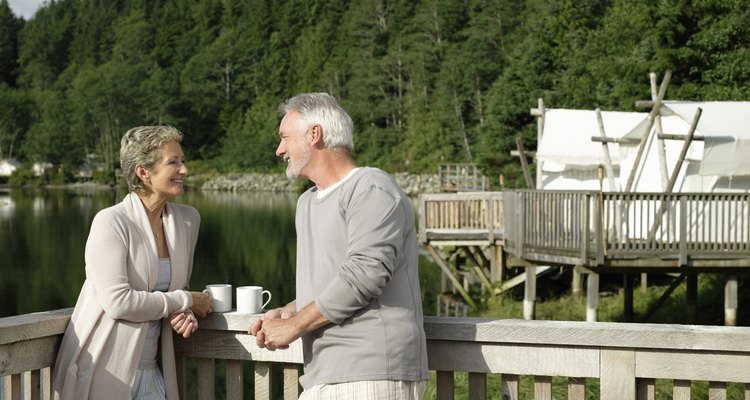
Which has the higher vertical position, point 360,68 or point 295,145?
point 360,68

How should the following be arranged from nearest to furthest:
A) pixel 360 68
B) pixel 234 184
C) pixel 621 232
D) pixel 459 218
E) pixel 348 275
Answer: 1. pixel 348 275
2. pixel 621 232
3. pixel 459 218
4. pixel 360 68
5. pixel 234 184

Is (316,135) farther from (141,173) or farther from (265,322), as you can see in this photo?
(141,173)

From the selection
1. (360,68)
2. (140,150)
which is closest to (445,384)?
(140,150)

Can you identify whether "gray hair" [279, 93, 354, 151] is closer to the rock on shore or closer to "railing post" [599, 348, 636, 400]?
"railing post" [599, 348, 636, 400]

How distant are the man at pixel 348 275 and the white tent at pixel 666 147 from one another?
45.4ft

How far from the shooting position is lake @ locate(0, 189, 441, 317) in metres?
25.5

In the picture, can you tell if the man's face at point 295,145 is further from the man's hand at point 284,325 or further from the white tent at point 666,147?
the white tent at point 666,147

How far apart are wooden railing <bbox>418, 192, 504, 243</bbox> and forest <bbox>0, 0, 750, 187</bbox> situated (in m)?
9.13

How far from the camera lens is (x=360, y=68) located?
92000 millimetres

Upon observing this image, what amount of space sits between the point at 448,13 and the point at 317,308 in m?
82.4

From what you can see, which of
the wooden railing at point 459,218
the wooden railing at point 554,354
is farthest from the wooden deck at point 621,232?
the wooden railing at point 554,354

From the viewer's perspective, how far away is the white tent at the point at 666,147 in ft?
56.1

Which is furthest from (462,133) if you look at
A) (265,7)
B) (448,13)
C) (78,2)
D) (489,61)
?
(78,2)

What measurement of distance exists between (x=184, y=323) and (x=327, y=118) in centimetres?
108
